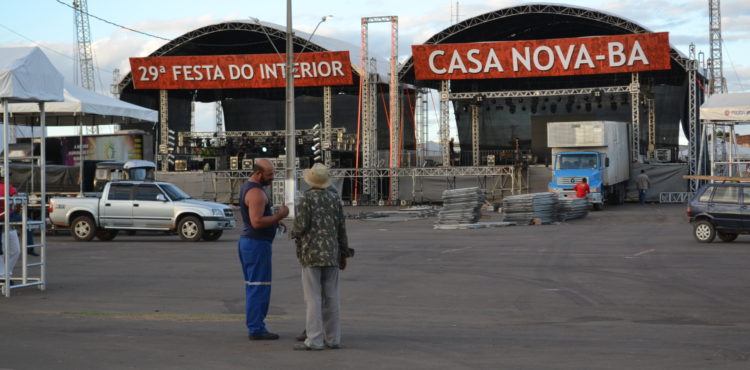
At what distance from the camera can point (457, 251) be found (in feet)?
72.2

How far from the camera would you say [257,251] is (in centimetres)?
976

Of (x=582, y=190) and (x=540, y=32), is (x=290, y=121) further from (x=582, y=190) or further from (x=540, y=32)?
(x=540, y=32)

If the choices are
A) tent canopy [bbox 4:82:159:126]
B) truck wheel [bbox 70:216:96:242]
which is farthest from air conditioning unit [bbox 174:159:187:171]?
truck wheel [bbox 70:216:96:242]

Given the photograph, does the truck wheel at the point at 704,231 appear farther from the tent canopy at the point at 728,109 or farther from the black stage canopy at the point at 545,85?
the black stage canopy at the point at 545,85

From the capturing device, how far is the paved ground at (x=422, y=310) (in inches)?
340

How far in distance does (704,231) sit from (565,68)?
1114 inches

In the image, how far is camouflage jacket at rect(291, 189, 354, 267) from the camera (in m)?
9.13

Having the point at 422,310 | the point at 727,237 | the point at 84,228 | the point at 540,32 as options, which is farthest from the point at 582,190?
the point at 422,310

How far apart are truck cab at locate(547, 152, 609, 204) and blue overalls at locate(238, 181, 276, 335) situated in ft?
110

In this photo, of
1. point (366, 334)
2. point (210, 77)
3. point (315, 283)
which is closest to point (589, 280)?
point (366, 334)

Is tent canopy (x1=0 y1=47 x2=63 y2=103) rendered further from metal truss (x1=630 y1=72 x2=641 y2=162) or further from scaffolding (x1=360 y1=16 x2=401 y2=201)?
metal truss (x1=630 y1=72 x2=641 y2=162)

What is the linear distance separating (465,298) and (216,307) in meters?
3.42

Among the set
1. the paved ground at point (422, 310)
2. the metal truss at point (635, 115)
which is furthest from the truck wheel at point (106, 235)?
the metal truss at point (635, 115)

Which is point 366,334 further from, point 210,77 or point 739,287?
point 210,77
